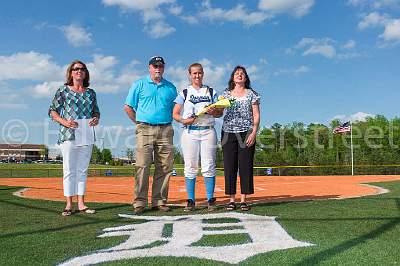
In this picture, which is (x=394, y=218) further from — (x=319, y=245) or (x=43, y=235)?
(x=43, y=235)

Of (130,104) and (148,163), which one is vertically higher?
(130,104)

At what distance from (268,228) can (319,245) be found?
Answer: 2.95ft

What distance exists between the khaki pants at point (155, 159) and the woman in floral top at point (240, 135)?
0.77 m

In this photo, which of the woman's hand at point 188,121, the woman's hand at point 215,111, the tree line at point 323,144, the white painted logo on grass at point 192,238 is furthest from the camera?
the tree line at point 323,144

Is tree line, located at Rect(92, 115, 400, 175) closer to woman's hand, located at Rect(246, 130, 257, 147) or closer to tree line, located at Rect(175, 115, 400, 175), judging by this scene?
tree line, located at Rect(175, 115, 400, 175)

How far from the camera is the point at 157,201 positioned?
237 inches

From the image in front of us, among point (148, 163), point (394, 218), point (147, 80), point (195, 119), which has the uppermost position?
point (147, 80)

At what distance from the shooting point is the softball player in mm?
5836

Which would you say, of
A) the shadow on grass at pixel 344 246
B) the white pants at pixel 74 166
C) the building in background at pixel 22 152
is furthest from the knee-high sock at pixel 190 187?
the building in background at pixel 22 152

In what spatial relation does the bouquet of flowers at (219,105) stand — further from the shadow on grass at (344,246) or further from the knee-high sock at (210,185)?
the shadow on grass at (344,246)

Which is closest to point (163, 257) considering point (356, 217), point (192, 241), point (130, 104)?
point (192, 241)

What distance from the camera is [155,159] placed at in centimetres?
605

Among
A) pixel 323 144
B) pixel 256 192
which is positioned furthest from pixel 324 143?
pixel 256 192

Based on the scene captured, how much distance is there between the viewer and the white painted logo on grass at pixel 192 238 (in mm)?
3158
